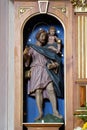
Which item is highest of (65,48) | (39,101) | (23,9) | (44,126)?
(23,9)

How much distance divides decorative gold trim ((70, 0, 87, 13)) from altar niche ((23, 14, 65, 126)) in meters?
0.17

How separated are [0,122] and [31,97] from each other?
28 cm

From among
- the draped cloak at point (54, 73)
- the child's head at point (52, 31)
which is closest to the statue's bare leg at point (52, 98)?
the draped cloak at point (54, 73)

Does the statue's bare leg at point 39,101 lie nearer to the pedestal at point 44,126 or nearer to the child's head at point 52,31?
the pedestal at point 44,126

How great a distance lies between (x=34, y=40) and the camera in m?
3.92

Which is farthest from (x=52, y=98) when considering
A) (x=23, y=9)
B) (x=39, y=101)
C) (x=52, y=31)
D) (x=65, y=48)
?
(x=23, y=9)

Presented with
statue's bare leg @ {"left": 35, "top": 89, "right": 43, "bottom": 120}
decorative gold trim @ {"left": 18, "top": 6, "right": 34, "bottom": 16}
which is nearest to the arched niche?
decorative gold trim @ {"left": 18, "top": 6, "right": 34, "bottom": 16}

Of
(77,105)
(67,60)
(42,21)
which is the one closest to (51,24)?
(42,21)

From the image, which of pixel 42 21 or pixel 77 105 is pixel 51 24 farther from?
pixel 77 105

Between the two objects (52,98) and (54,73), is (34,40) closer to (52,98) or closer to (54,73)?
(54,73)

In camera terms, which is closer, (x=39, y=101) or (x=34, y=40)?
(x=39, y=101)

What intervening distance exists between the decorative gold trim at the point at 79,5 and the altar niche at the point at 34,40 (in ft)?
0.54

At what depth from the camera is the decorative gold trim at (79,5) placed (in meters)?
3.78

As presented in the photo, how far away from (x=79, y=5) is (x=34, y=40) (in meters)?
0.41
